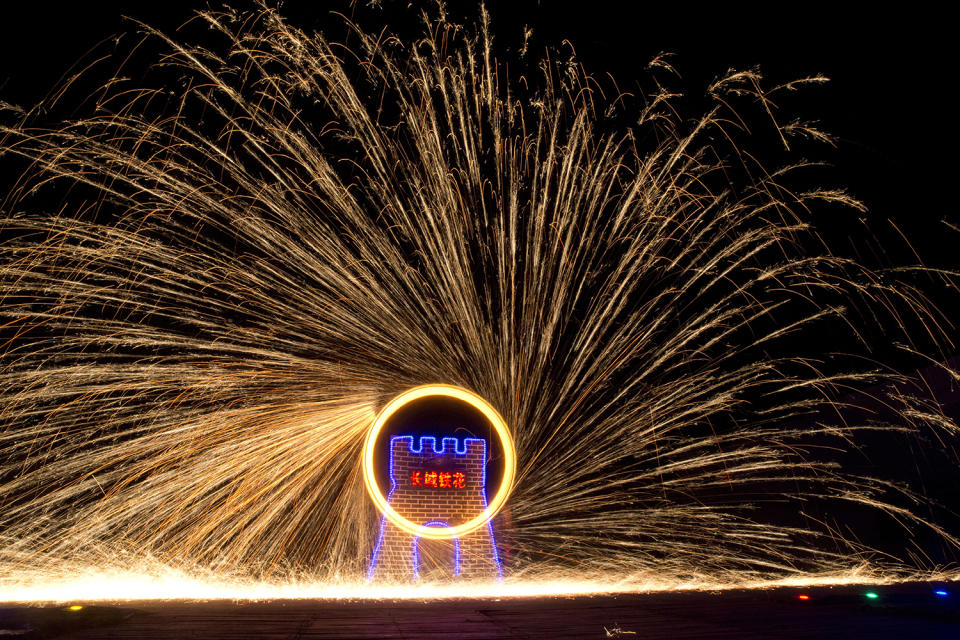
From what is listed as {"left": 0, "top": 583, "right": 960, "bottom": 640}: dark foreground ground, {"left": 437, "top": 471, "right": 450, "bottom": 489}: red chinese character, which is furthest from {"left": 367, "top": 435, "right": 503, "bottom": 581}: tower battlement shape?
{"left": 0, "top": 583, "right": 960, "bottom": 640}: dark foreground ground

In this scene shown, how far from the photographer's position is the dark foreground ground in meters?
4.25

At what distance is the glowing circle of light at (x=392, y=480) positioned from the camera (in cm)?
705

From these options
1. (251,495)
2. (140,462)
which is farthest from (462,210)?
(140,462)

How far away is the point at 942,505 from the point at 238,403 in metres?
8.91

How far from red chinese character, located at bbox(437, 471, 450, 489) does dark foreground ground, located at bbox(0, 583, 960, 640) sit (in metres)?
1.41

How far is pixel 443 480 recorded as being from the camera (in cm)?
→ 720

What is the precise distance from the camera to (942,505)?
28.1 ft

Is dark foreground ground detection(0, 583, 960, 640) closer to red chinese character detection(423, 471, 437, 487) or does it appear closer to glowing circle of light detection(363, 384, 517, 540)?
glowing circle of light detection(363, 384, 517, 540)

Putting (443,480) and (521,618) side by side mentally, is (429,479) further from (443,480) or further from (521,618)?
(521,618)

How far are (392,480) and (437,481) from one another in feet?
1.60

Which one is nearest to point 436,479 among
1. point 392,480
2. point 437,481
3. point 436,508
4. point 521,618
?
point 437,481

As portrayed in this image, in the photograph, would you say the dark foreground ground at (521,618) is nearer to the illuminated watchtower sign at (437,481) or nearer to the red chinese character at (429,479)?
the illuminated watchtower sign at (437,481)

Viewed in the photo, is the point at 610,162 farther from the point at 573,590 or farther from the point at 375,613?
the point at 375,613

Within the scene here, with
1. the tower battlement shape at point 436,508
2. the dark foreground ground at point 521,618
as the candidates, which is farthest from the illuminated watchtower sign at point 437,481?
the dark foreground ground at point 521,618
